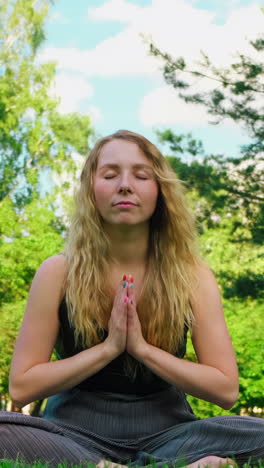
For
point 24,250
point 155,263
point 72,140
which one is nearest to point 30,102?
point 72,140

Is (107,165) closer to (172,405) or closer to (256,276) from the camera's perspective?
(172,405)

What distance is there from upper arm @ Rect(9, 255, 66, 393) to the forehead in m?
0.59

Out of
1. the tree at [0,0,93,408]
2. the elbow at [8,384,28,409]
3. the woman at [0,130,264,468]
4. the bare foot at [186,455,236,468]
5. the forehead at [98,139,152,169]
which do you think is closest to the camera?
the bare foot at [186,455,236,468]

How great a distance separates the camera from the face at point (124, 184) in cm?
361

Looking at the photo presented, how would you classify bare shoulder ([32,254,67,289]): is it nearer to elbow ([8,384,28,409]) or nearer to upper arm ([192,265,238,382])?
elbow ([8,384,28,409])

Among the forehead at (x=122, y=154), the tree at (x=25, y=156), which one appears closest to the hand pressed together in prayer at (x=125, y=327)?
the forehead at (x=122, y=154)

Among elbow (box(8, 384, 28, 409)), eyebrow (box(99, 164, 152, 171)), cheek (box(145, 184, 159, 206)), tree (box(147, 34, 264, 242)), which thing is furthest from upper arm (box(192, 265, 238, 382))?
tree (box(147, 34, 264, 242))

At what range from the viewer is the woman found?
330cm

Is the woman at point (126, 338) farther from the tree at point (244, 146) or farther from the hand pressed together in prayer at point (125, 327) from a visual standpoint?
the tree at point (244, 146)

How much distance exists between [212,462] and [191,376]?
17.4 inches

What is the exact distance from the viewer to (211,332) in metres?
3.64

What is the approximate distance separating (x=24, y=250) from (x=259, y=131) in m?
11.7

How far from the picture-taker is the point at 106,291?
379 centimetres

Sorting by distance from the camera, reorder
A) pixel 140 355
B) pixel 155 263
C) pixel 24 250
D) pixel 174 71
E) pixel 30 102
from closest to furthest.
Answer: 1. pixel 140 355
2. pixel 155 263
3. pixel 174 71
4. pixel 24 250
5. pixel 30 102
